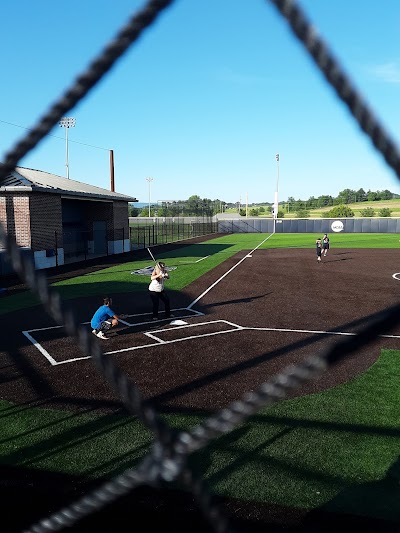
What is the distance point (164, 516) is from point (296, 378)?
452 centimetres

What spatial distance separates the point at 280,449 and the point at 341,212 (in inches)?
3311

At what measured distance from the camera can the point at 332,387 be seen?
26.7ft

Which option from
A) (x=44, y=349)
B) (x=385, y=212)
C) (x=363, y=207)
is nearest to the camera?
(x=44, y=349)

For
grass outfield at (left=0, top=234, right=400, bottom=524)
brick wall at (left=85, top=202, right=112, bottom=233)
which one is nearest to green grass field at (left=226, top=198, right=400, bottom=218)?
brick wall at (left=85, top=202, right=112, bottom=233)

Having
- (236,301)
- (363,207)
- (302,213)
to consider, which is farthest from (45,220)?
(363,207)

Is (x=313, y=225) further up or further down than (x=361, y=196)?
further down

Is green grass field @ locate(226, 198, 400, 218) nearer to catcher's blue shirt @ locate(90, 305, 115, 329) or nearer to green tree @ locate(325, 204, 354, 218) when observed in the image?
green tree @ locate(325, 204, 354, 218)

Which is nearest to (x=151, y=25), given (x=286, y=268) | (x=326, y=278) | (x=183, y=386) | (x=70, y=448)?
(x=70, y=448)

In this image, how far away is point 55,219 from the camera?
28.1m

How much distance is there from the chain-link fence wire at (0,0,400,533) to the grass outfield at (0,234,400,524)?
14.7 feet

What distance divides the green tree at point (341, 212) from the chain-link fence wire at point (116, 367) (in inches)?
3446

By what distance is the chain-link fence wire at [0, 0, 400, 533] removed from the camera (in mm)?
1038

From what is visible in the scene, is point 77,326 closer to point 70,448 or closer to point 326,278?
point 70,448

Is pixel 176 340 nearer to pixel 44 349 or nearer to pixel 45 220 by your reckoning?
pixel 44 349
